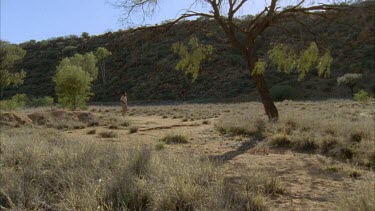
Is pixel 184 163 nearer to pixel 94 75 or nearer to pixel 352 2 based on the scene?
pixel 352 2

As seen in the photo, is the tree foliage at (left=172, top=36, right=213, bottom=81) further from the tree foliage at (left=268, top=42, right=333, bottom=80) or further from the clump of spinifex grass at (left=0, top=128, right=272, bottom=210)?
the clump of spinifex grass at (left=0, top=128, right=272, bottom=210)

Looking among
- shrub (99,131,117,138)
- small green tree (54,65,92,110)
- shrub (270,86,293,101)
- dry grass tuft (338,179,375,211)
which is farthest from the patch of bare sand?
shrub (270,86,293,101)

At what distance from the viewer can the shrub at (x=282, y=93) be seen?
4719 cm

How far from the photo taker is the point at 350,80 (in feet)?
149

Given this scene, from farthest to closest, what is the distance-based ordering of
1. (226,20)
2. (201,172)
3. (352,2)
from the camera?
(226,20) → (352,2) → (201,172)

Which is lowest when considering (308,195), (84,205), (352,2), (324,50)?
(308,195)

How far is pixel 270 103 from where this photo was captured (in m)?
15.1

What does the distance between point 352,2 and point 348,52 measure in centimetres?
4584

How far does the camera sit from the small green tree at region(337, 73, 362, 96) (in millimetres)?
45344

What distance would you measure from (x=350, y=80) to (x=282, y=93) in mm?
7605

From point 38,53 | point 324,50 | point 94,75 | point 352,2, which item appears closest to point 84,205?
point 352,2

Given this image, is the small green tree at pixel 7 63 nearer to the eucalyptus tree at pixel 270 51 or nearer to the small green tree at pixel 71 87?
the small green tree at pixel 71 87

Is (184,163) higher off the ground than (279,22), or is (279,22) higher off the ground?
(279,22)

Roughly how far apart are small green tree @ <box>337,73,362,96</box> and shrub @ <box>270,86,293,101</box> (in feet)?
18.5
